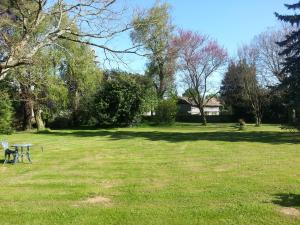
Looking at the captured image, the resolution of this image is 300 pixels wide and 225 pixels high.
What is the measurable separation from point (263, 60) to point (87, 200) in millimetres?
42756

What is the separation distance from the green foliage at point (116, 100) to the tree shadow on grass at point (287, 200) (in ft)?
111

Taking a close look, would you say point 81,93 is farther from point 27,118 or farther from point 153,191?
point 153,191

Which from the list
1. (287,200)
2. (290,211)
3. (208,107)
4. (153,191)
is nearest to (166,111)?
(153,191)

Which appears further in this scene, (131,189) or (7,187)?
(7,187)

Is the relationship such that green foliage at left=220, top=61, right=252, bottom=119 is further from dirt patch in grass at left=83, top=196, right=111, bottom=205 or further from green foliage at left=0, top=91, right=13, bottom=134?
dirt patch in grass at left=83, top=196, right=111, bottom=205

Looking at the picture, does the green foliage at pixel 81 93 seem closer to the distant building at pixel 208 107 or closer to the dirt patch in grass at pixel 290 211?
the dirt patch in grass at pixel 290 211

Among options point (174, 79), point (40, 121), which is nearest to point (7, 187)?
point (40, 121)

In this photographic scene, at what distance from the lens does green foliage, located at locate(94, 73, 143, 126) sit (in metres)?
42.8

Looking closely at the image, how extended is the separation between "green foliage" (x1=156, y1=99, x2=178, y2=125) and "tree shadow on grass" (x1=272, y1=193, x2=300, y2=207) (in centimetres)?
4130

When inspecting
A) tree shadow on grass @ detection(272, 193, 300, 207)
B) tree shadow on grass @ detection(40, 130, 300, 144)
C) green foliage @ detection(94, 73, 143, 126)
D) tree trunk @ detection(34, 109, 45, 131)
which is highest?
green foliage @ detection(94, 73, 143, 126)

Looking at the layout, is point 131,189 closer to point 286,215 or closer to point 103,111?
point 286,215

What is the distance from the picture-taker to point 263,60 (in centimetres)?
4884

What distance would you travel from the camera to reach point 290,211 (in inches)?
309

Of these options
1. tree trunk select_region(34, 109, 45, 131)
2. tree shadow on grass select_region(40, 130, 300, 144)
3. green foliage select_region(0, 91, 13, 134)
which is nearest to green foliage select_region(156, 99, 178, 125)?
tree trunk select_region(34, 109, 45, 131)
